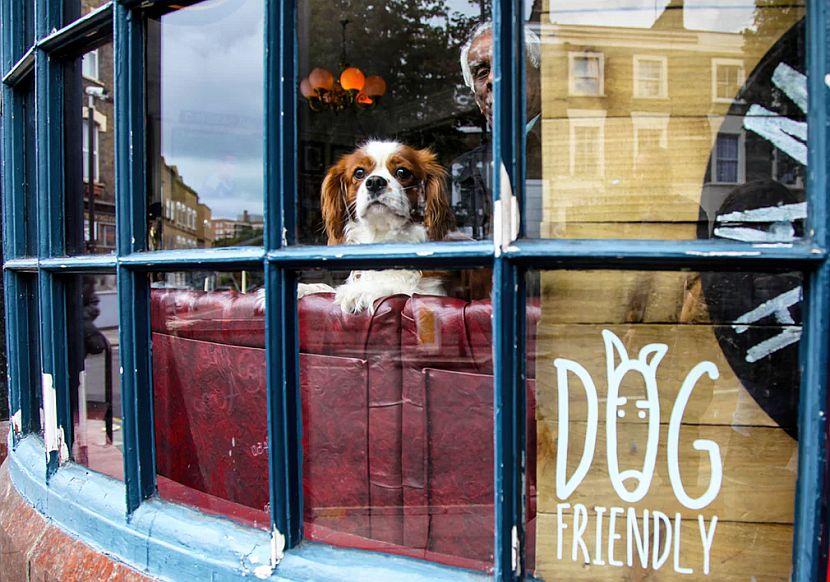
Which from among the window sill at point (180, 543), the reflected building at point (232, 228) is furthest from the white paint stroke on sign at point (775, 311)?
the reflected building at point (232, 228)

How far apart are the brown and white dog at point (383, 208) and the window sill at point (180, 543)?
0.52m

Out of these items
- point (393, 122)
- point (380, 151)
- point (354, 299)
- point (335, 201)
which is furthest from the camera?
point (393, 122)

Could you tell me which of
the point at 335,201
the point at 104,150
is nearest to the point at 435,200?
the point at 335,201

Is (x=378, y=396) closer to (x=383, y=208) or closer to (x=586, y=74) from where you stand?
(x=586, y=74)

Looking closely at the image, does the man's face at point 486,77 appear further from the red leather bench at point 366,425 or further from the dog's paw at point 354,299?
the dog's paw at point 354,299

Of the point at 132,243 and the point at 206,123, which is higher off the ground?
the point at 206,123

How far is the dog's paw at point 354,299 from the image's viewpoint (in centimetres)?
149

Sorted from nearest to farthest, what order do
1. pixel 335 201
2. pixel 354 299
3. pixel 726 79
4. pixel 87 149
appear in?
pixel 726 79
pixel 354 299
pixel 87 149
pixel 335 201

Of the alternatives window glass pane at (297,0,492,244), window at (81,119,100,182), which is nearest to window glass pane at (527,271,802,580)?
window glass pane at (297,0,492,244)

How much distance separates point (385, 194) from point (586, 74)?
1.61 metres

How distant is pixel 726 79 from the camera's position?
3.35 feet

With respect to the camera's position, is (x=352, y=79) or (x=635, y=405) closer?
(x=635, y=405)

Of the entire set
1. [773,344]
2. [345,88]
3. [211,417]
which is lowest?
[211,417]

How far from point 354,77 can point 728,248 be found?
318cm
